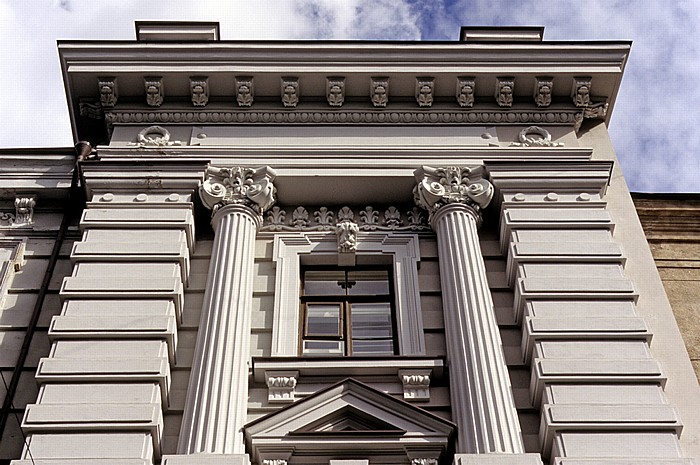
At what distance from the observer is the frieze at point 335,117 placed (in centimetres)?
1878

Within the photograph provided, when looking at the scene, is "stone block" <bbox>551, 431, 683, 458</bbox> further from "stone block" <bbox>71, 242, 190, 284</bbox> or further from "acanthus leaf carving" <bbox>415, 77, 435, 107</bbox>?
"acanthus leaf carving" <bbox>415, 77, 435, 107</bbox>

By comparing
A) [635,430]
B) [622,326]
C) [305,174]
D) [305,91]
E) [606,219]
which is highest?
[305,91]

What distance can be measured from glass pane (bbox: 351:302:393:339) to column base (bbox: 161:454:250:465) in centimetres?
365

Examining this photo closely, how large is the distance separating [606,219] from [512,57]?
158 inches

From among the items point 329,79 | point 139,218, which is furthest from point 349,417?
point 329,79

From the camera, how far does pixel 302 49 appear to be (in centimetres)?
1884

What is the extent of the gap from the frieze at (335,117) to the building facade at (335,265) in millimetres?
43

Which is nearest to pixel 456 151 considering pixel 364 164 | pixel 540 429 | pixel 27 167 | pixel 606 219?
pixel 364 164

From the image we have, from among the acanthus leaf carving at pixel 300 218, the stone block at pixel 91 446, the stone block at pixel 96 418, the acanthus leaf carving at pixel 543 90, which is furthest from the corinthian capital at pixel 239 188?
the acanthus leaf carving at pixel 543 90

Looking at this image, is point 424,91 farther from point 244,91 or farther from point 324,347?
point 324,347

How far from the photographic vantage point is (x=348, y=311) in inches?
637

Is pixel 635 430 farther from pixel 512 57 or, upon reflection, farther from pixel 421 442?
pixel 512 57

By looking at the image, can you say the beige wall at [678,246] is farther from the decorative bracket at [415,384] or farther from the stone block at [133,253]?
the stone block at [133,253]

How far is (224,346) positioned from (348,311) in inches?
102
